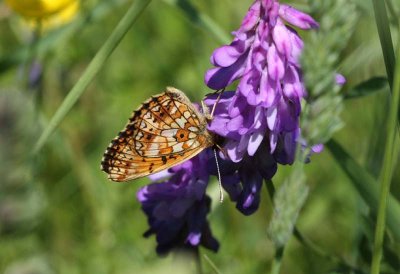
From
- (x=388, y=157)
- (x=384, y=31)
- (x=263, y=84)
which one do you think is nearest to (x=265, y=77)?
(x=263, y=84)

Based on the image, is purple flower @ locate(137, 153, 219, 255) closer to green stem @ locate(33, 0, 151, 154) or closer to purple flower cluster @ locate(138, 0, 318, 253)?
purple flower cluster @ locate(138, 0, 318, 253)

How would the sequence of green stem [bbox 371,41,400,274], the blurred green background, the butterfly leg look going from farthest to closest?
the blurred green background < the butterfly leg < green stem [bbox 371,41,400,274]

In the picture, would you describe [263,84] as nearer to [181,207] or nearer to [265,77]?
[265,77]

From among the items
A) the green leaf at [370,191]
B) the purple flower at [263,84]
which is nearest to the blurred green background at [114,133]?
the green leaf at [370,191]

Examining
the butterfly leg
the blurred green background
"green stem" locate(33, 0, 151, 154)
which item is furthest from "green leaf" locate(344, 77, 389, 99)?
"green stem" locate(33, 0, 151, 154)

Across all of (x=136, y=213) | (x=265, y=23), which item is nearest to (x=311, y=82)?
(x=265, y=23)

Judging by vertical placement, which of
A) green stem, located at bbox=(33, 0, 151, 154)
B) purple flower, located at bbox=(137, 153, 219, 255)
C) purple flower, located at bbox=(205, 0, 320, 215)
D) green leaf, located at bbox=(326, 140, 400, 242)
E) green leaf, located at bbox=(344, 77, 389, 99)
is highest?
green stem, located at bbox=(33, 0, 151, 154)

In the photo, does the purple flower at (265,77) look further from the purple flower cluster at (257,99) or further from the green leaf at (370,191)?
the green leaf at (370,191)
